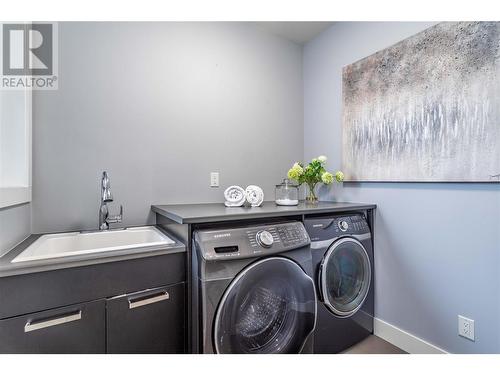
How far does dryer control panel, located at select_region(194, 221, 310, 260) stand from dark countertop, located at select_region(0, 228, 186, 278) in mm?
143

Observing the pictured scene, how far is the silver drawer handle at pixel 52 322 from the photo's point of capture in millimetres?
937

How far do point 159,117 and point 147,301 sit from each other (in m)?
1.26

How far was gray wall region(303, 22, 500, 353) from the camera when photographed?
1.35m

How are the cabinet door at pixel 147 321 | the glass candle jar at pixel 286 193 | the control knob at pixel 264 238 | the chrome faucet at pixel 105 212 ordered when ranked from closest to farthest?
the cabinet door at pixel 147 321, the control knob at pixel 264 238, the chrome faucet at pixel 105 212, the glass candle jar at pixel 286 193

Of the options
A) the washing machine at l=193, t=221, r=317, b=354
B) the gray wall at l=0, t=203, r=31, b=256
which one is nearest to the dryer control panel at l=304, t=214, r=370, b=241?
the washing machine at l=193, t=221, r=317, b=354

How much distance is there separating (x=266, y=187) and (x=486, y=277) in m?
1.55

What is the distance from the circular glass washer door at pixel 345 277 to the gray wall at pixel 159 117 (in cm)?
92

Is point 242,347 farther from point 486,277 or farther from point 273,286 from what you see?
point 486,277

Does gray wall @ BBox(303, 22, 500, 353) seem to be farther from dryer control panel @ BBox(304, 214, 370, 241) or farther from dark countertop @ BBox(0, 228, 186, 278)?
dark countertop @ BBox(0, 228, 186, 278)

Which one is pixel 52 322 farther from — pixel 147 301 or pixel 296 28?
pixel 296 28

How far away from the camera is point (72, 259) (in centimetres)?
101

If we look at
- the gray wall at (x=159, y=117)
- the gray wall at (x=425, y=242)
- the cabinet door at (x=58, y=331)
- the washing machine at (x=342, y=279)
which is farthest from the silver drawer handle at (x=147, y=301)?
the gray wall at (x=425, y=242)

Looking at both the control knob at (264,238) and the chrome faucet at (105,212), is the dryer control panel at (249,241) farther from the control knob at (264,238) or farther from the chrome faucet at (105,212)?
the chrome faucet at (105,212)

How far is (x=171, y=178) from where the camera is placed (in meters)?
1.89
